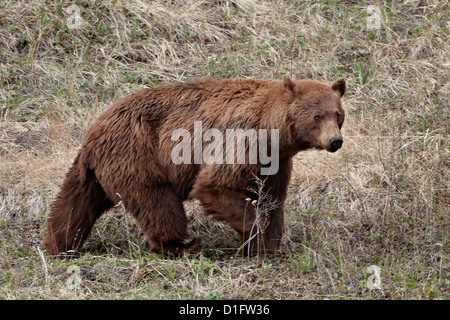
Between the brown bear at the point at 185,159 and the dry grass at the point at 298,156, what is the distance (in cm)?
35

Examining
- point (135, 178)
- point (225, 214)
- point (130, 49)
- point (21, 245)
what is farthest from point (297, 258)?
point (130, 49)

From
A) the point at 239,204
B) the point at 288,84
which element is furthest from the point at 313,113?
the point at 239,204

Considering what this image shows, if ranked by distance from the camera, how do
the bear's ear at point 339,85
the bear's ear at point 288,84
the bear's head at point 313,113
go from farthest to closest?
the bear's ear at point 339,85 → the bear's ear at point 288,84 → the bear's head at point 313,113

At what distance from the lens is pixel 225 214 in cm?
642

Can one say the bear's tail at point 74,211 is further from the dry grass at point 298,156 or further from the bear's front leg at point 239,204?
the bear's front leg at point 239,204

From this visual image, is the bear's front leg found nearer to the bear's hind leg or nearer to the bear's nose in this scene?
the bear's hind leg

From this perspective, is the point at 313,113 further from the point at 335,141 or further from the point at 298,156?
the point at 298,156

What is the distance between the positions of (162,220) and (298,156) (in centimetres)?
270

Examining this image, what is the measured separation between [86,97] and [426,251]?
220 inches

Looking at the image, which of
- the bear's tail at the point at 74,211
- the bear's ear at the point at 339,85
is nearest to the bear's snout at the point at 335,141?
the bear's ear at the point at 339,85

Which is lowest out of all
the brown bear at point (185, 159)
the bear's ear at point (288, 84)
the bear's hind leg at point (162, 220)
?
the bear's hind leg at point (162, 220)

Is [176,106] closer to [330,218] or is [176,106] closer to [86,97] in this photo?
[330,218]

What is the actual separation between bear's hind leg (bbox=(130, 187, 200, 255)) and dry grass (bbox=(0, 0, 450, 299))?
33cm

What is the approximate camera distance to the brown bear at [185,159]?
6.40 m
